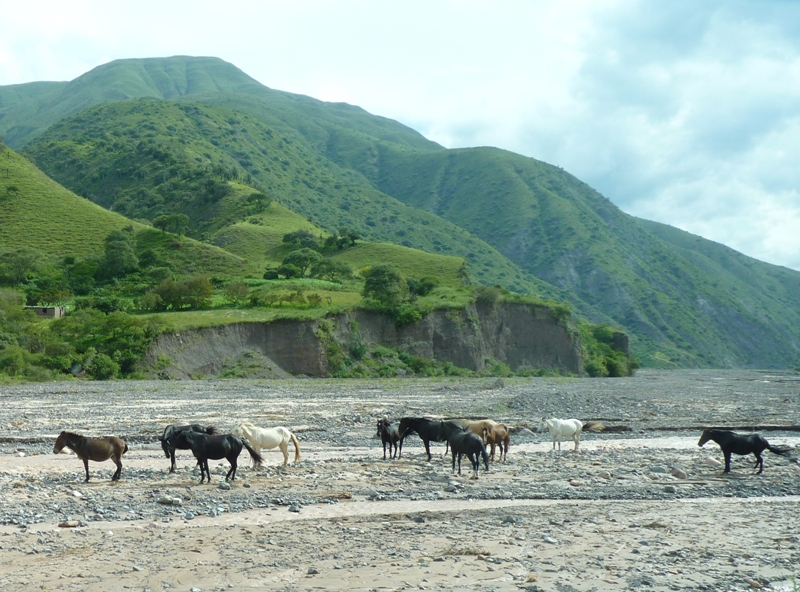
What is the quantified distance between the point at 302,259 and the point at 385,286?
684 inches

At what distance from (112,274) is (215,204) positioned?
35292 mm

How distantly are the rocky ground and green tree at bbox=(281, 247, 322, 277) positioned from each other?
211 feet

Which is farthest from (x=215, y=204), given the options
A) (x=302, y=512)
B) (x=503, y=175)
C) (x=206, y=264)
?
(x=302, y=512)

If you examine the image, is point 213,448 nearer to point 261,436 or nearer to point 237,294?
point 261,436

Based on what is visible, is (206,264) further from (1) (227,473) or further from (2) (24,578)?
(2) (24,578)

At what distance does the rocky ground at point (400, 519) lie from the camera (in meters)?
9.18

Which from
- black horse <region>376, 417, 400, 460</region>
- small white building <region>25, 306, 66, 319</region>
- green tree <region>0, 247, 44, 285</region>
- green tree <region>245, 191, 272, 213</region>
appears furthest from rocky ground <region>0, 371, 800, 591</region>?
green tree <region>245, 191, 272, 213</region>

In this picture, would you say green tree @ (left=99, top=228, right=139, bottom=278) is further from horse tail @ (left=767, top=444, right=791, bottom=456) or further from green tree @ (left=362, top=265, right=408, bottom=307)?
horse tail @ (left=767, top=444, right=791, bottom=456)

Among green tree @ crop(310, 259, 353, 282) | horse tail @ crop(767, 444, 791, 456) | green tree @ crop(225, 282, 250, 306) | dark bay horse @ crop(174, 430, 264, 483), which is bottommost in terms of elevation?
horse tail @ crop(767, 444, 791, 456)

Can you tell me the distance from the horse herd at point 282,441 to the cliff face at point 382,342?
4250 centimetres

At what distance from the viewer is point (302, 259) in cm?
8825

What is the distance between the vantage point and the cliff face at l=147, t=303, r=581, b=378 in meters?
60.0

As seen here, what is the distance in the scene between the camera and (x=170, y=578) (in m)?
8.93

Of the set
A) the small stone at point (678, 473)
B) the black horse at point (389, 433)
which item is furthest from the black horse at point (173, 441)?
the small stone at point (678, 473)
